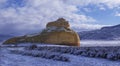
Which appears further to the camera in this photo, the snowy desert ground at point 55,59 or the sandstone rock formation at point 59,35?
the sandstone rock formation at point 59,35

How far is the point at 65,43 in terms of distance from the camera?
273ft

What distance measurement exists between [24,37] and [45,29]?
7.61 m

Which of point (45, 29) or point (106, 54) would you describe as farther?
point (45, 29)

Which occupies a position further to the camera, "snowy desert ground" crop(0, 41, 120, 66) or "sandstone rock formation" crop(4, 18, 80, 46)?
"sandstone rock formation" crop(4, 18, 80, 46)

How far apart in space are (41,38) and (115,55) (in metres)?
50.3

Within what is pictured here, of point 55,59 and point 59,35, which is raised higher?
point 59,35

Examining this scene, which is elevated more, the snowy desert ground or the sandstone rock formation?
the sandstone rock formation

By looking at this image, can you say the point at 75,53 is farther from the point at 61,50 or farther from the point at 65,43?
the point at 65,43

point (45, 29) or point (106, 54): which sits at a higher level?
point (45, 29)

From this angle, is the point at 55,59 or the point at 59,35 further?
the point at 59,35

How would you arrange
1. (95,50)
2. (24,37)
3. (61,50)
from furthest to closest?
(24,37) < (61,50) < (95,50)

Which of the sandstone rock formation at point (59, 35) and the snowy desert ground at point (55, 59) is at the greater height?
the sandstone rock formation at point (59, 35)

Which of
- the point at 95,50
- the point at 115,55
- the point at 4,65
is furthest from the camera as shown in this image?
the point at 95,50

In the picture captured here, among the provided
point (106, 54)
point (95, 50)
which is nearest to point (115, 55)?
point (106, 54)
